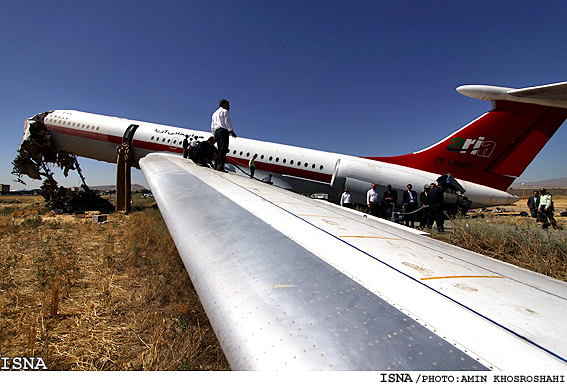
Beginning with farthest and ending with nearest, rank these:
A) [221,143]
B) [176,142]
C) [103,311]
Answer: [176,142] → [221,143] → [103,311]

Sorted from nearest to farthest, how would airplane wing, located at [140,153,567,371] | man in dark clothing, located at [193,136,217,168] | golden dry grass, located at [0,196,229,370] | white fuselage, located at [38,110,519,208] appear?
airplane wing, located at [140,153,567,371], golden dry grass, located at [0,196,229,370], man in dark clothing, located at [193,136,217,168], white fuselage, located at [38,110,519,208]

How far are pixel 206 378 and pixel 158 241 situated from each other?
187 inches

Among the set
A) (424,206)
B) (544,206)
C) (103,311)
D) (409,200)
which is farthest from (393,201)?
(103,311)

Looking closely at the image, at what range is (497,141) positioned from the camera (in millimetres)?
7645

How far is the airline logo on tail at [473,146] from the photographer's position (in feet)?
25.3

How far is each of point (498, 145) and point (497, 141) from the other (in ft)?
0.45

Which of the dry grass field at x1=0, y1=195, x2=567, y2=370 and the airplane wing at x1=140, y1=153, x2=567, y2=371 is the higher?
the airplane wing at x1=140, y1=153, x2=567, y2=371

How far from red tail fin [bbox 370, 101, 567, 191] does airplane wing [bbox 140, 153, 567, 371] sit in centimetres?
836

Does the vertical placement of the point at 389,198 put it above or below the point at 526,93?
below

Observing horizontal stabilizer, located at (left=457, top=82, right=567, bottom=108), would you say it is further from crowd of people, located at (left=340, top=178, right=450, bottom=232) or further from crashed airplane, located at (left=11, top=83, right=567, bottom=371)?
crashed airplane, located at (left=11, top=83, right=567, bottom=371)

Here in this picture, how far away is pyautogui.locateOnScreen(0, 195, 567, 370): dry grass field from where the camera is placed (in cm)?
191

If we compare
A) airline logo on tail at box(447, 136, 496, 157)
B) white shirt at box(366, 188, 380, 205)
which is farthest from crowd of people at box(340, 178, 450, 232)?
airline logo on tail at box(447, 136, 496, 157)

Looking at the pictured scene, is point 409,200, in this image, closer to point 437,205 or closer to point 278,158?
point 437,205

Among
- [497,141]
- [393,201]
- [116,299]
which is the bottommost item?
[116,299]
